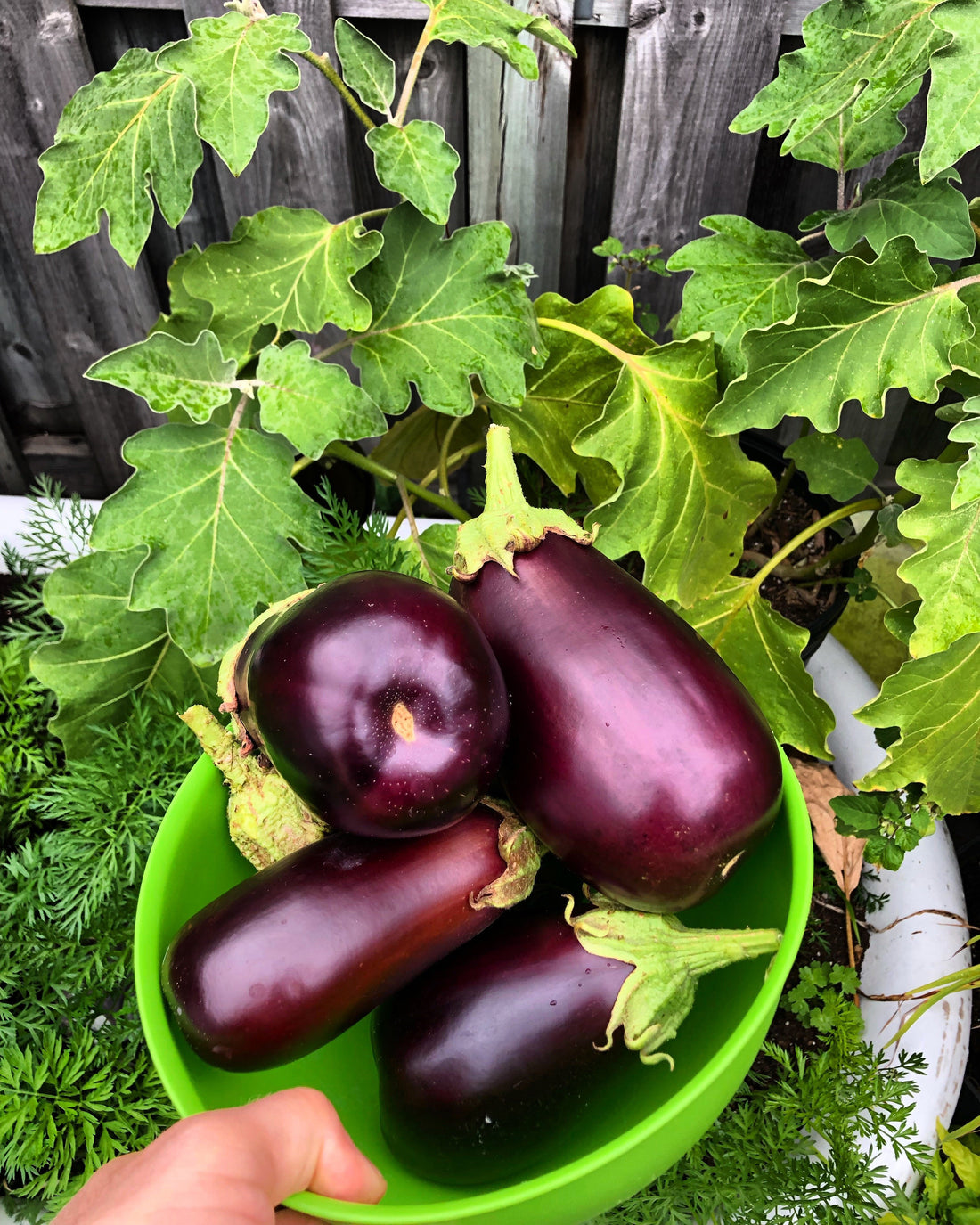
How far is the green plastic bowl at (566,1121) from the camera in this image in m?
0.44

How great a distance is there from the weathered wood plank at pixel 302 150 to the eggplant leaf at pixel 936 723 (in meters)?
0.94

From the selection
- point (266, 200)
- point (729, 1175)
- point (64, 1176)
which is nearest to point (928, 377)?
point (729, 1175)

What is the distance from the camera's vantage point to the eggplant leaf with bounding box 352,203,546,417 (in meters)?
0.77

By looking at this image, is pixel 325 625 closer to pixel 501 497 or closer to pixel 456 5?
pixel 501 497

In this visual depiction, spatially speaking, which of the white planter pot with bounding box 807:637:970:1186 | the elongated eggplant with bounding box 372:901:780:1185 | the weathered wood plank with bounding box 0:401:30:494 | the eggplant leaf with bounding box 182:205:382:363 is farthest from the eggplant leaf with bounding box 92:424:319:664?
the weathered wood plank with bounding box 0:401:30:494

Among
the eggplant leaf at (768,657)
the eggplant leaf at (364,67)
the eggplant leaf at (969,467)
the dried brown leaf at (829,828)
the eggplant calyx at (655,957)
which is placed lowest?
the dried brown leaf at (829,828)

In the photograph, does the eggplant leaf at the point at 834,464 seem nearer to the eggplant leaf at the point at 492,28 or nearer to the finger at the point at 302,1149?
the eggplant leaf at the point at 492,28

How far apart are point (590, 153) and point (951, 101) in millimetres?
685

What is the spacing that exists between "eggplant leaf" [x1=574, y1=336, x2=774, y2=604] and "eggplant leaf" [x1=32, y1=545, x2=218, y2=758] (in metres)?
0.39

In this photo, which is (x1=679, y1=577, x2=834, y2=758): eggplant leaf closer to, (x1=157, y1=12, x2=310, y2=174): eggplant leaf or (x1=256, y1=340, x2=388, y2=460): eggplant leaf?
(x1=256, y1=340, x2=388, y2=460): eggplant leaf

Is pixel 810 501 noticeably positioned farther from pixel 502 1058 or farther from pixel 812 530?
pixel 502 1058

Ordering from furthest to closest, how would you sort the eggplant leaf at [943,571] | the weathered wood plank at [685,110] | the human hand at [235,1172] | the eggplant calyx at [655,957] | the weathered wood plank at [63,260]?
the weathered wood plank at [63,260] → the weathered wood plank at [685,110] → the eggplant leaf at [943,571] → the eggplant calyx at [655,957] → the human hand at [235,1172]

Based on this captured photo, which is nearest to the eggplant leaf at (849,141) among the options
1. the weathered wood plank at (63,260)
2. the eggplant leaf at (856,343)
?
the eggplant leaf at (856,343)

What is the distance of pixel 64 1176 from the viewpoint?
62 cm
